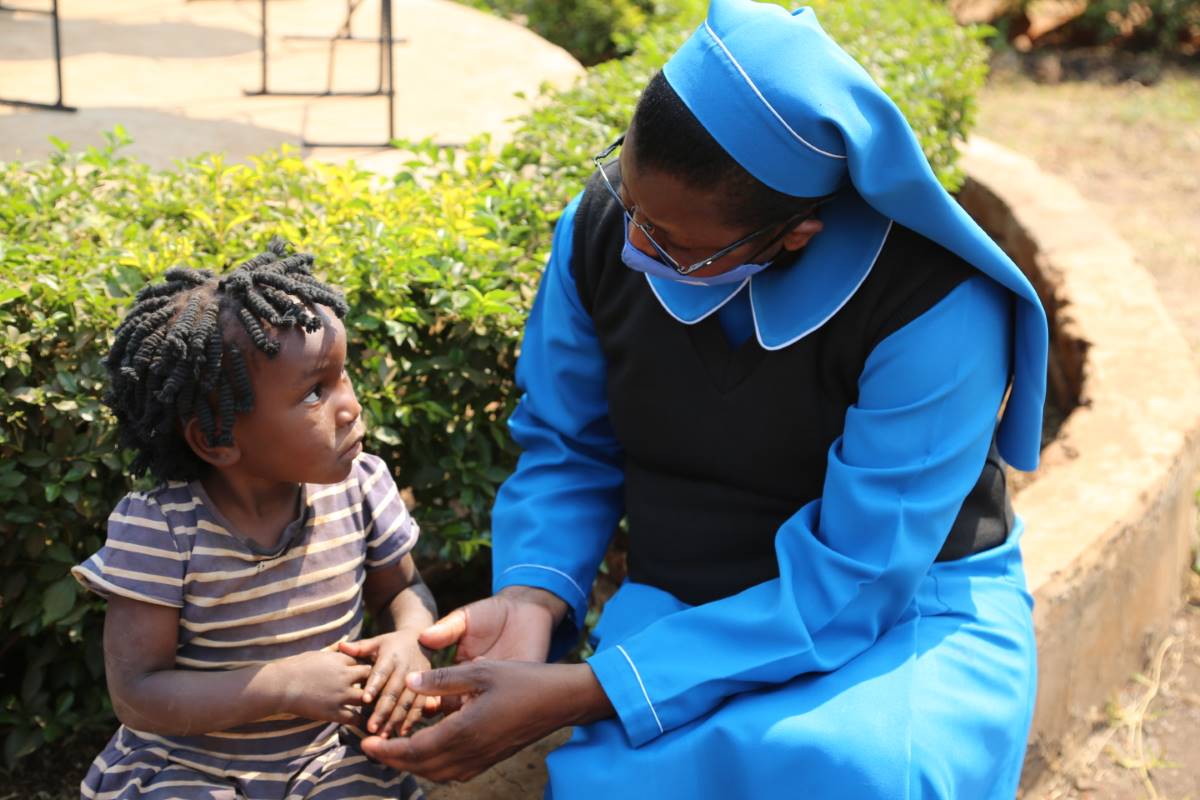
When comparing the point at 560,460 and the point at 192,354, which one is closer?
the point at 192,354

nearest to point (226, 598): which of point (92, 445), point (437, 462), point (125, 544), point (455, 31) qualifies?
point (125, 544)

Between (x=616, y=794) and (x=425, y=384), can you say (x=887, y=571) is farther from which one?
(x=425, y=384)

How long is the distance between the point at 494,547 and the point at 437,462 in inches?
17.2

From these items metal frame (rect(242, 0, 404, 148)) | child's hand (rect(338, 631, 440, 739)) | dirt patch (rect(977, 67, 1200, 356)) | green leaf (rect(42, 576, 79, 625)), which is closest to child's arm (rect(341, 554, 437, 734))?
child's hand (rect(338, 631, 440, 739))

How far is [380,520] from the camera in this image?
2.55 metres

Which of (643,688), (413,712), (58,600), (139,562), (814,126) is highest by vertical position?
(814,126)

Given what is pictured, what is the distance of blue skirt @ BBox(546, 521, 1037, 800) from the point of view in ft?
7.37

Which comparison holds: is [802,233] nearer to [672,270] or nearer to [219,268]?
→ [672,270]

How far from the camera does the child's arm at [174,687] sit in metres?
2.26

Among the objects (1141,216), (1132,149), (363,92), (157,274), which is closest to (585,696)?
(157,274)

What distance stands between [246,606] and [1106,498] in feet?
7.55

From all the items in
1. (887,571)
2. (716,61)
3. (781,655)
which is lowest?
(781,655)

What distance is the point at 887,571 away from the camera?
7.61ft

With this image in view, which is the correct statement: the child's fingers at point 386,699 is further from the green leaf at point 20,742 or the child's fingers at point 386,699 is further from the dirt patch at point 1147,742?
the dirt patch at point 1147,742
